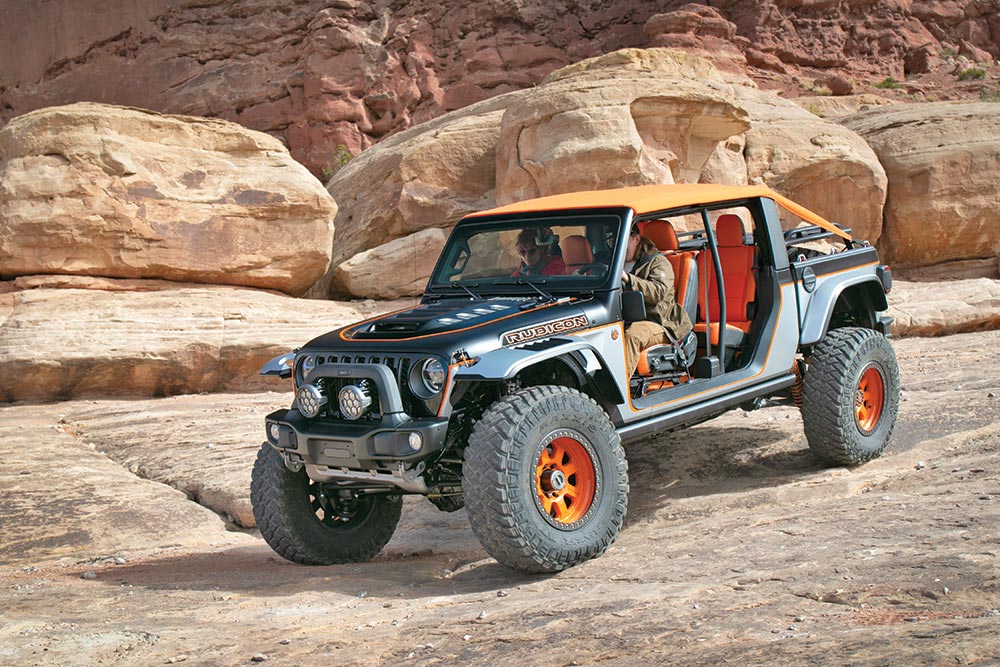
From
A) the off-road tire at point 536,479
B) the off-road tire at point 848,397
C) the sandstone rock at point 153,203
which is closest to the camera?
the off-road tire at point 536,479

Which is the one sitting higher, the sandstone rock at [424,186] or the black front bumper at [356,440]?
the sandstone rock at [424,186]

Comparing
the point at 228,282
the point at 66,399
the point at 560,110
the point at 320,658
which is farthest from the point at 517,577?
the point at 560,110

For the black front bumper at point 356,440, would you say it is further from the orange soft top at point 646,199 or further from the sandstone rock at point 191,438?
the sandstone rock at point 191,438

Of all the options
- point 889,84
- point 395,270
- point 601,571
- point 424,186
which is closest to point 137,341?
point 395,270

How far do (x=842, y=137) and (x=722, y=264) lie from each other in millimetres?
12130

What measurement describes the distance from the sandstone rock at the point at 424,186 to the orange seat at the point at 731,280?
9.92 metres

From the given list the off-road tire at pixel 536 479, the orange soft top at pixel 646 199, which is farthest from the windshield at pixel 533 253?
the off-road tire at pixel 536 479

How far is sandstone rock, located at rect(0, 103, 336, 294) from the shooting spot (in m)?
13.4

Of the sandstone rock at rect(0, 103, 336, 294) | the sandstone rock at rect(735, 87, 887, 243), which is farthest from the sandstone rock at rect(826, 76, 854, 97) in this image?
the sandstone rock at rect(0, 103, 336, 294)

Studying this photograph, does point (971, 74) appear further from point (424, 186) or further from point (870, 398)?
point (870, 398)

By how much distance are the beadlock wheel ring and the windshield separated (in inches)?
42.2

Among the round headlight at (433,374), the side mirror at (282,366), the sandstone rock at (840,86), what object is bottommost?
the round headlight at (433,374)

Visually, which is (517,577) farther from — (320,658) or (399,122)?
(399,122)

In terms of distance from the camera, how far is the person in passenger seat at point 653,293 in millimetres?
6316
